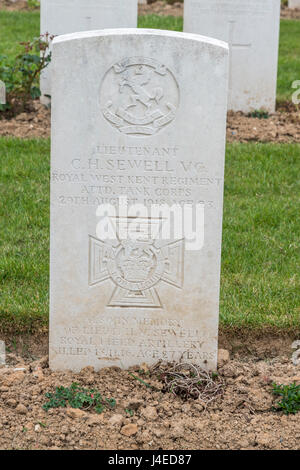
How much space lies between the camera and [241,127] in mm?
7965

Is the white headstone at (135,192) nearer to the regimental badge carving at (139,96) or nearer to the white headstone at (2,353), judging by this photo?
the regimental badge carving at (139,96)

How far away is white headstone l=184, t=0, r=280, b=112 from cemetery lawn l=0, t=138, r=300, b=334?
5.07 ft

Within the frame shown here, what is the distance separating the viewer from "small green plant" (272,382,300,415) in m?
3.64

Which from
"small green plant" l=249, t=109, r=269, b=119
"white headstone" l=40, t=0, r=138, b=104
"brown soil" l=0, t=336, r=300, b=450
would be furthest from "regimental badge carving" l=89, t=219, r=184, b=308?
"small green plant" l=249, t=109, r=269, b=119

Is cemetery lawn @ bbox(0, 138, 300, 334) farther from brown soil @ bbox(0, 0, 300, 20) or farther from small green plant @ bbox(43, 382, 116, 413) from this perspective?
brown soil @ bbox(0, 0, 300, 20)

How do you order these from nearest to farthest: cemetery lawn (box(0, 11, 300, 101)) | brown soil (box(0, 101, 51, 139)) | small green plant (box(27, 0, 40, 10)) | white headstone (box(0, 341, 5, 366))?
1. white headstone (box(0, 341, 5, 366))
2. brown soil (box(0, 101, 51, 139))
3. cemetery lawn (box(0, 11, 300, 101))
4. small green plant (box(27, 0, 40, 10))

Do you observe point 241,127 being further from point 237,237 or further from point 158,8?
point 158,8

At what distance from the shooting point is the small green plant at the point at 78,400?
361 centimetres

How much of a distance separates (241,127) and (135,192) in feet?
14.4

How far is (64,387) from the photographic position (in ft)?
12.4

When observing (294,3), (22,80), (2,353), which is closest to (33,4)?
(294,3)

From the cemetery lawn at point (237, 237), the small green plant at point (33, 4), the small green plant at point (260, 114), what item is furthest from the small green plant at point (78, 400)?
the small green plant at point (33, 4)

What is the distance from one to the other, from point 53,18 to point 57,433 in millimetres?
5641

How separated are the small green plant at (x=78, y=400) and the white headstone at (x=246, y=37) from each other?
558cm
